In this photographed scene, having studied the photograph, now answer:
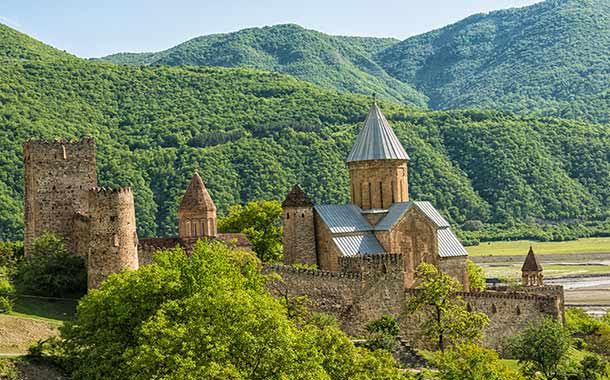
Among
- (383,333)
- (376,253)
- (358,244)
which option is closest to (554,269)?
(358,244)

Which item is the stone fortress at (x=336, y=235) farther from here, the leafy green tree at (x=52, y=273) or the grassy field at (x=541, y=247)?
the grassy field at (x=541, y=247)

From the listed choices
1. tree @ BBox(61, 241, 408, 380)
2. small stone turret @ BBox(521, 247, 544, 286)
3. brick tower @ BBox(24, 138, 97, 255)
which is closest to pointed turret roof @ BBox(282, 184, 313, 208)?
brick tower @ BBox(24, 138, 97, 255)

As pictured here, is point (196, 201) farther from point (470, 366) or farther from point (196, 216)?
point (470, 366)

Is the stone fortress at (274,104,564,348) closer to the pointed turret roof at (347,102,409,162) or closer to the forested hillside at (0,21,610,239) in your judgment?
the pointed turret roof at (347,102,409,162)

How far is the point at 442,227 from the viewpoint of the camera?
141ft

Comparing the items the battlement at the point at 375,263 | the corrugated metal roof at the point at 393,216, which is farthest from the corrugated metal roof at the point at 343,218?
the battlement at the point at 375,263

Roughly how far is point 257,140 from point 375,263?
60801 millimetres

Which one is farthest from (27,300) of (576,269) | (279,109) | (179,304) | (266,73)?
(266,73)

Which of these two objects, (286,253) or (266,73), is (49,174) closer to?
(286,253)

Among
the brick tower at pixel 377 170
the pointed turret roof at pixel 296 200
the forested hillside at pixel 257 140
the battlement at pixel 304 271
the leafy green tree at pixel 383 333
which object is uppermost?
the forested hillside at pixel 257 140

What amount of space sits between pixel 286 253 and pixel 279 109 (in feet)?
247

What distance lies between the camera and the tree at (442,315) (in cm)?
3553

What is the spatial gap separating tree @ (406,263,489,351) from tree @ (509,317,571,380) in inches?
72.6

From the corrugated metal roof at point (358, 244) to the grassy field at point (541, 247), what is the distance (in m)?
59.4
